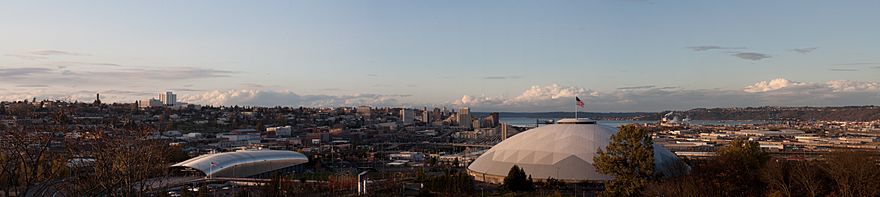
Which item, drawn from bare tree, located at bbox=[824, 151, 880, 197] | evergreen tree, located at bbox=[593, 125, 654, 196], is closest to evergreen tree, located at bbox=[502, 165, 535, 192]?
evergreen tree, located at bbox=[593, 125, 654, 196]

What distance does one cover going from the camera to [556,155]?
149 feet

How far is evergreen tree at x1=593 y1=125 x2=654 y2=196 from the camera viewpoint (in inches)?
1286

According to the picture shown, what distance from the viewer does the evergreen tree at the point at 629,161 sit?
3266 centimetres

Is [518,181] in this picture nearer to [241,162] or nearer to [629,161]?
[629,161]

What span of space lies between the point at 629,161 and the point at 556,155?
40.4ft

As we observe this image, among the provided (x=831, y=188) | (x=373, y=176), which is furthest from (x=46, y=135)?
(x=373, y=176)

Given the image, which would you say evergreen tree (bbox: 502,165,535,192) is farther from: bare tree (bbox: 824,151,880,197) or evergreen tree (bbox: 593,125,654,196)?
bare tree (bbox: 824,151,880,197)

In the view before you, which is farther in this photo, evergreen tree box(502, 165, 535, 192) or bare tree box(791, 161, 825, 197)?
evergreen tree box(502, 165, 535, 192)

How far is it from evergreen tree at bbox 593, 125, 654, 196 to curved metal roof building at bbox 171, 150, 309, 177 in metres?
34.6

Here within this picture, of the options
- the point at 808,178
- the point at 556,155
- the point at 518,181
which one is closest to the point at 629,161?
the point at 808,178

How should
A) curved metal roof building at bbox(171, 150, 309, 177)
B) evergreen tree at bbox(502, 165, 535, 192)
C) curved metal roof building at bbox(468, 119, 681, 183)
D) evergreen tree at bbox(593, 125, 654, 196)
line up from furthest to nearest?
curved metal roof building at bbox(171, 150, 309, 177)
curved metal roof building at bbox(468, 119, 681, 183)
evergreen tree at bbox(502, 165, 535, 192)
evergreen tree at bbox(593, 125, 654, 196)

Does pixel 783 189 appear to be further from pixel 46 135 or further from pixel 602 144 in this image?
pixel 46 135

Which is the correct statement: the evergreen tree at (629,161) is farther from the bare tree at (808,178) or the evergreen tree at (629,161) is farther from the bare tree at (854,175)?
the bare tree at (854,175)

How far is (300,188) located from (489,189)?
38.0 ft
